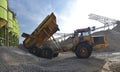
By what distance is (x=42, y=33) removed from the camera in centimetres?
2278

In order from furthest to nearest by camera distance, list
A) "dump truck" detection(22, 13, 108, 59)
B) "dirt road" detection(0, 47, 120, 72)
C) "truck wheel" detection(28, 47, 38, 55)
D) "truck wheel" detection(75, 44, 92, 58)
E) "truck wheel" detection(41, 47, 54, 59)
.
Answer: "truck wheel" detection(28, 47, 38, 55), "truck wheel" detection(41, 47, 54, 59), "dump truck" detection(22, 13, 108, 59), "truck wheel" detection(75, 44, 92, 58), "dirt road" detection(0, 47, 120, 72)

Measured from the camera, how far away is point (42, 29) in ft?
74.1

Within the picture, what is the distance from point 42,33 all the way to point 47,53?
1.80m

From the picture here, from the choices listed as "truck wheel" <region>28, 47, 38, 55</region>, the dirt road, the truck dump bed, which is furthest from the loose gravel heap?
the truck dump bed

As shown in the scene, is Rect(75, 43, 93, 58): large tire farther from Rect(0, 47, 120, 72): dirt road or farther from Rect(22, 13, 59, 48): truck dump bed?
Rect(22, 13, 59, 48): truck dump bed

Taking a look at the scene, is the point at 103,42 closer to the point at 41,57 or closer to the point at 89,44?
the point at 89,44

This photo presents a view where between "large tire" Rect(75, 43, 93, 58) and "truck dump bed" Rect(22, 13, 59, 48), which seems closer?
"large tire" Rect(75, 43, 93, 58)

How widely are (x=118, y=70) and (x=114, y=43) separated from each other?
1717 inches

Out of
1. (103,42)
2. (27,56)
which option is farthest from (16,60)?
(103,42)

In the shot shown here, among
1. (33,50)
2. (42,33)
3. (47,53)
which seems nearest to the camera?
(47,53)

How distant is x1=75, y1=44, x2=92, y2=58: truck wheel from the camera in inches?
790

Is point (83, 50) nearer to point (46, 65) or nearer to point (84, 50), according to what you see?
point (84, 50)

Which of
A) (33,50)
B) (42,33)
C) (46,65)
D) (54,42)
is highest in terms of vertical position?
(42,33)

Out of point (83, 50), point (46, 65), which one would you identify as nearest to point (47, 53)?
point (83, 50)
